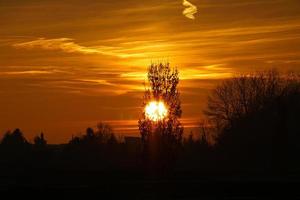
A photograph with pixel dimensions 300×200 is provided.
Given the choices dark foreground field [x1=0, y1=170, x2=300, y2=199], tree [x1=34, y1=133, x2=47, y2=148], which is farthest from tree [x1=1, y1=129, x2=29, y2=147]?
dark foreground field [x1=0, y1=170, x2=300, y2=199]

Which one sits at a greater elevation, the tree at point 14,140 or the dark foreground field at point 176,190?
the tree at point 14,140

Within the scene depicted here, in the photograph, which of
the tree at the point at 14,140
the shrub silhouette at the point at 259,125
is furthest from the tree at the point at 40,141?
the shrub silhouette at the point at 259,125

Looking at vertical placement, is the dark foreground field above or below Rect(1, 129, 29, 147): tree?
below

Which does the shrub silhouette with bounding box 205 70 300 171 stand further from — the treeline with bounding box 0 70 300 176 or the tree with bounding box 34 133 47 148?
the tree with bounding box 34 133 47 148

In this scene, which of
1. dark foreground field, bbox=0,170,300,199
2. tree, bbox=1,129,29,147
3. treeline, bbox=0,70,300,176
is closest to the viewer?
dark foreground field, bbox=0,170,300,199

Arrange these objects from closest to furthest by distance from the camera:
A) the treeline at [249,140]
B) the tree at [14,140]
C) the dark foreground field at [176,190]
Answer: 1. the dark foreground field at [176,190]
2. the treeline at [249,140]
3. the tree at [14,140]

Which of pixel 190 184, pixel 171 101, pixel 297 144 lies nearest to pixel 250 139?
pixel 297 144

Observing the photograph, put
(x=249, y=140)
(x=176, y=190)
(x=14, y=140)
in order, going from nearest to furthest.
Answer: (x=176, y=190), (x=249, y=140), (x=14, y=140)

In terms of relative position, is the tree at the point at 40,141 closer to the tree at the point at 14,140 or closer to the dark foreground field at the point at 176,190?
the tree at the point at 14,140

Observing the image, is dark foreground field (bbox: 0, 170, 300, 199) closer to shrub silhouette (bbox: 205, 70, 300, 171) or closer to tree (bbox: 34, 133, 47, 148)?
shrub silhouette (bbox: 205, 70, 300, 171)

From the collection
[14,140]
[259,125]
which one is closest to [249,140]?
[259,125]

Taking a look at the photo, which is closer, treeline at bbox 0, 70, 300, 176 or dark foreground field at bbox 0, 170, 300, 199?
dark foreground field at bbox 0, 170, 300, 199

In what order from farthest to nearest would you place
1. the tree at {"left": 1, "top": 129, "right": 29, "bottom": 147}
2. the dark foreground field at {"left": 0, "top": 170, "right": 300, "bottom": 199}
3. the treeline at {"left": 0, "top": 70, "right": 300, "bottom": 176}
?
the tree at {"left": 1, "top": 129, "right": 29, "bottom": 147}
the treeline at {"left": 0, "top": 70, "right": 300, "bottom": 176}
the dark foreground field at {"left": 0, "top": 170, "right": 300, "bottom": 199}

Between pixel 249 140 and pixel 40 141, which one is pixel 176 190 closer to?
pixel 249 140
